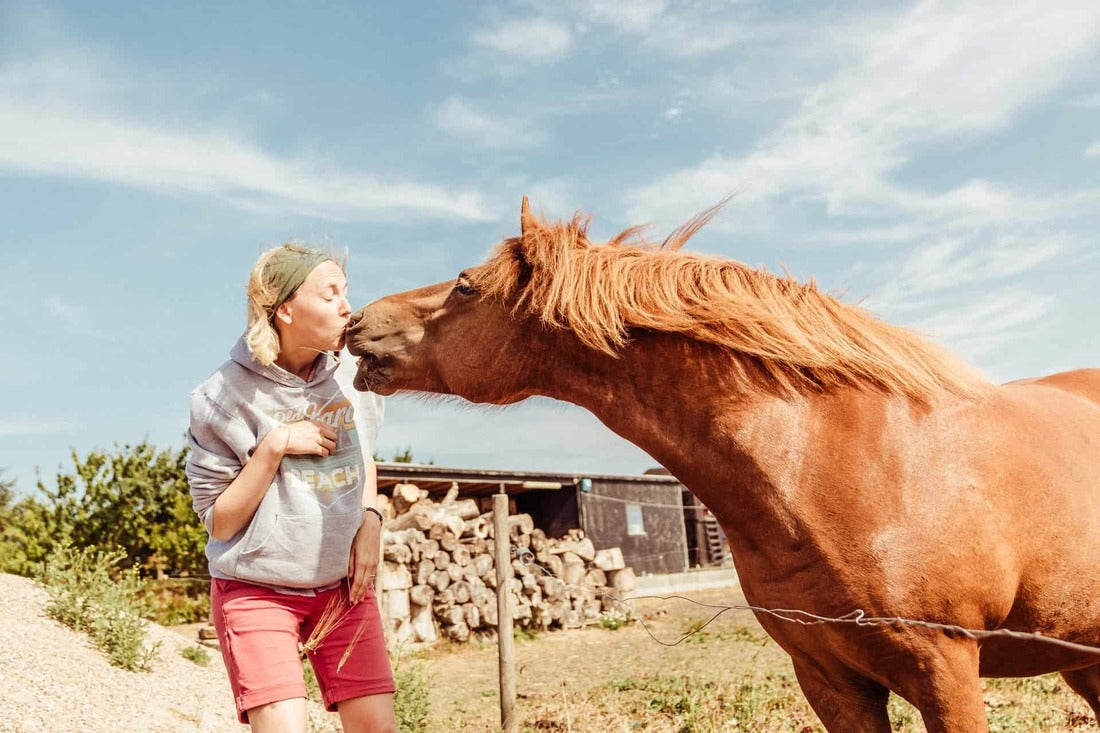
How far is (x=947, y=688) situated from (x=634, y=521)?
19.6 metres

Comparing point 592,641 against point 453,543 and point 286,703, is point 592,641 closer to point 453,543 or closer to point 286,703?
point 453,543

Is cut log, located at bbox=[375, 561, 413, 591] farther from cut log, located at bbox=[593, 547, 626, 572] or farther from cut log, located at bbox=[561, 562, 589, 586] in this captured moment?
cut log, located at bbox=[593, 547, 626, 572]

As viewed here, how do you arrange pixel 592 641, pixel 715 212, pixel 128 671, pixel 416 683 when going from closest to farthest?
pixel 715 212, pixel 416 683, pixel 128 671, pixel 592 641

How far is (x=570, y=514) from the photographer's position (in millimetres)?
19438

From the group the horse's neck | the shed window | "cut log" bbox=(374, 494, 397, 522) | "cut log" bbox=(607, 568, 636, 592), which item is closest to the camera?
the horse's neck

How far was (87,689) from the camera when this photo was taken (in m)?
6.53

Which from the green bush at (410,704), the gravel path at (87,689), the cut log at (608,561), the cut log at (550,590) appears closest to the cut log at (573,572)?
the cut log at (608,561)

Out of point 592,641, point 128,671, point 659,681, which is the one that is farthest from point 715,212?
point 592,641

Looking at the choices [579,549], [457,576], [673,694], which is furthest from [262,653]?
[579,549]

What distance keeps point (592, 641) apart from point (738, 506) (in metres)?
11.8

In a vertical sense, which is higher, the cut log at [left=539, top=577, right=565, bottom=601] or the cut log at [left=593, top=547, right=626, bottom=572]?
the cut log at [left=593, top=547, right=626, bottom=572]

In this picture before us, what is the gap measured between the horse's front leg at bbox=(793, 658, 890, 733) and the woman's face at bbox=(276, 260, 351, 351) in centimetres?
184

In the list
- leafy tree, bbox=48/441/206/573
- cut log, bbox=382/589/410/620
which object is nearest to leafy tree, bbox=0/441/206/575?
leafy tree, bbox=48/441/206/573

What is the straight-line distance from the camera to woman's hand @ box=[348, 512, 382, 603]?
2.46 metres
